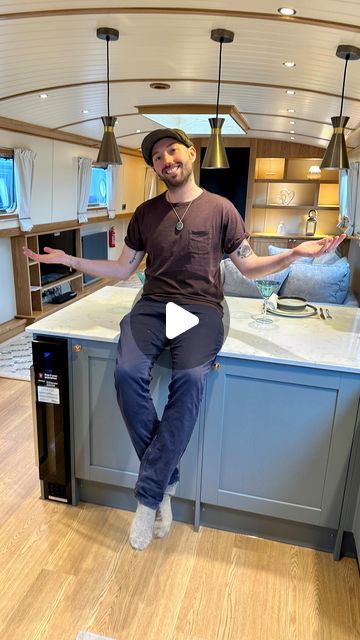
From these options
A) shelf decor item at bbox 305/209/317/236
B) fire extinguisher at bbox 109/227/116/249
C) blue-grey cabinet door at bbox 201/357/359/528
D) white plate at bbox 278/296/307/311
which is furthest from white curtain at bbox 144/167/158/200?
blue-grey cabinet door at bbox 201/357/359/528

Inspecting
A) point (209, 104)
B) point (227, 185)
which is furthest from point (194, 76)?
point (227, 185)

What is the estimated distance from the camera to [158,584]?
72.6 inches

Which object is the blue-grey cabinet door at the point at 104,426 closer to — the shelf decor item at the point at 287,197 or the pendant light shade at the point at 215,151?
the pendant light shade at the point at 215,151

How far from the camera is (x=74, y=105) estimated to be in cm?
432

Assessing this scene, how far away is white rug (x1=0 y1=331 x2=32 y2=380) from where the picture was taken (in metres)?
3.88

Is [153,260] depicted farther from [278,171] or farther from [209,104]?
[278,171]

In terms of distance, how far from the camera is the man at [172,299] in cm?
171

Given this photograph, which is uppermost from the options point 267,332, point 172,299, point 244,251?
point 244,251

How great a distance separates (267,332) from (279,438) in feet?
1.51

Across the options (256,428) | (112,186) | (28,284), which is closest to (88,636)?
(256,428)

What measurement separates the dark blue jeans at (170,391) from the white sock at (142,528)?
0.03 m

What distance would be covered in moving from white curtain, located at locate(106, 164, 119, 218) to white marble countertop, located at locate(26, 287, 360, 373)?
542cm

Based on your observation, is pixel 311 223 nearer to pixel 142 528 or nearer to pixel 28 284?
pixel 28 284
